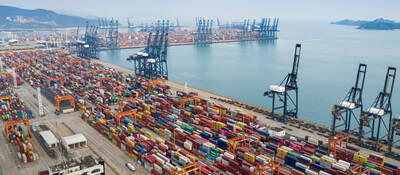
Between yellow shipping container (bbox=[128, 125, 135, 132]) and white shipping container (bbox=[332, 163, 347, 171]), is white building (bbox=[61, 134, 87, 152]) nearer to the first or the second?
yellow shipping container (bbox=[128, 125, 135, 132])

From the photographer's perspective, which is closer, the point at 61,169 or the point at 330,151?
the point at 61,169

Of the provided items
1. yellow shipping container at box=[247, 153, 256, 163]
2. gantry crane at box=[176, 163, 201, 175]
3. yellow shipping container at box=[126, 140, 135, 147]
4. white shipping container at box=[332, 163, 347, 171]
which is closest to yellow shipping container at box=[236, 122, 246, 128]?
yellow shipping container at box=[247, 153, 256, 163]

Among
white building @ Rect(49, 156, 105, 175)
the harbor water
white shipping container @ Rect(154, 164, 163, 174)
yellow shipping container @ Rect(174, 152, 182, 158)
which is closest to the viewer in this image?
white building @ Rect(49, 156, 105, 175)

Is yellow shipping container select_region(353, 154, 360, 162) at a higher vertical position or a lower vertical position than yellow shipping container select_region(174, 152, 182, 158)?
higher

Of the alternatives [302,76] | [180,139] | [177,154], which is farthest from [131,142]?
[302,76]

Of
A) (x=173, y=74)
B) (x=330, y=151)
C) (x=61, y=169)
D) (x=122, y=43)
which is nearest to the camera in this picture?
(x=61, y=169)

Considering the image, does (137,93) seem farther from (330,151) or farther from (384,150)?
(384,150)

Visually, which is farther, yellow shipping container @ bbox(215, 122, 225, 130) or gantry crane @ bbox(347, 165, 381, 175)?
yellow shipping container @ bbox(215, 122, 225, 130)

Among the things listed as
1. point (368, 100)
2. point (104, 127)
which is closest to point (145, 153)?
point (104, 127)
